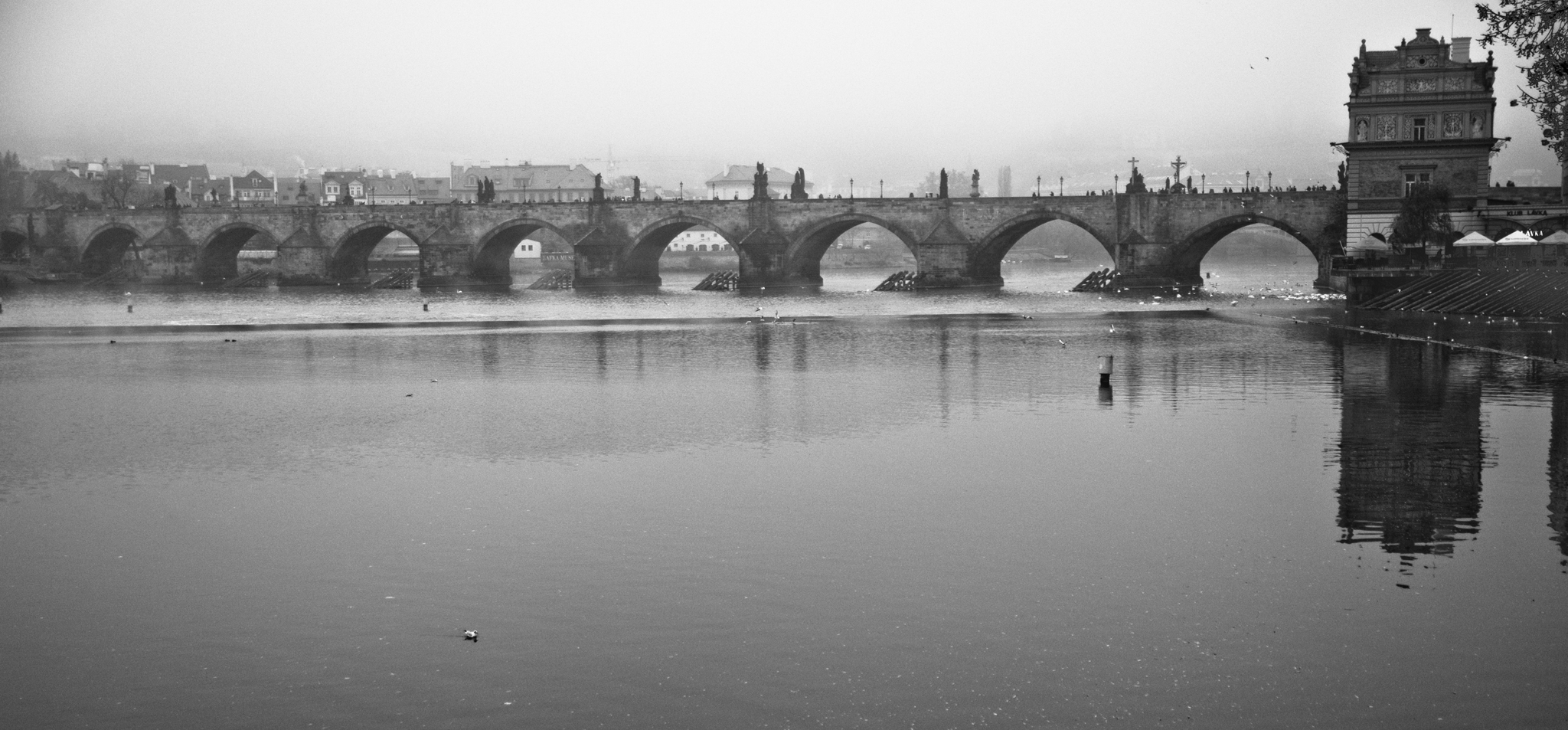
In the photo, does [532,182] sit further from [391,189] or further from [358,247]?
[358,247]

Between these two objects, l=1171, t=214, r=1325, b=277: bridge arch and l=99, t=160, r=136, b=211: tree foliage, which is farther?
l=99, t=160, r=136, b=211: tree foliage

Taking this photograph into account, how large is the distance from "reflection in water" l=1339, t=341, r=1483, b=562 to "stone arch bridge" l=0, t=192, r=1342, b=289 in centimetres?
4209

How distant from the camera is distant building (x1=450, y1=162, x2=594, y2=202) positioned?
161 metres

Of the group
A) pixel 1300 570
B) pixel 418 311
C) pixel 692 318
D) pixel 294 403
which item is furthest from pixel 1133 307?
pixel 1300 570

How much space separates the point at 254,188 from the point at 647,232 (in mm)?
106787

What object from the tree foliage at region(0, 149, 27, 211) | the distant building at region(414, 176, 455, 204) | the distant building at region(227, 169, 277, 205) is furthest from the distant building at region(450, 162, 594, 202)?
the tree foliage at region(0, 149, 27, 211)

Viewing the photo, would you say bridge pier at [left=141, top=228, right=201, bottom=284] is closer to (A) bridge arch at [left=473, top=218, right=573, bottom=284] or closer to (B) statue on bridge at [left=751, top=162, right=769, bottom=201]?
(A) bridge arch at [left=473, top=218, right=573, bottom=284]

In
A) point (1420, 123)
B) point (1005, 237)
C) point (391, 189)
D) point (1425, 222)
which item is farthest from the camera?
point (391, 189)

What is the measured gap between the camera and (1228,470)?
16.4 meters

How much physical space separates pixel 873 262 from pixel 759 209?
67.3 meters

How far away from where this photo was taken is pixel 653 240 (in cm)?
8831

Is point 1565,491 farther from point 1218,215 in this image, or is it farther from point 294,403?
point 1218,215

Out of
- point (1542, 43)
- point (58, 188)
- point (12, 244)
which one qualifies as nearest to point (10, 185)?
point (12, 244)

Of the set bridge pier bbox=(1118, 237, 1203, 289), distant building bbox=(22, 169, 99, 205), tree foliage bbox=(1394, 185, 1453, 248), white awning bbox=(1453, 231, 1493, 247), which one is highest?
distant building bbox=(22, 169, 99, 205)
